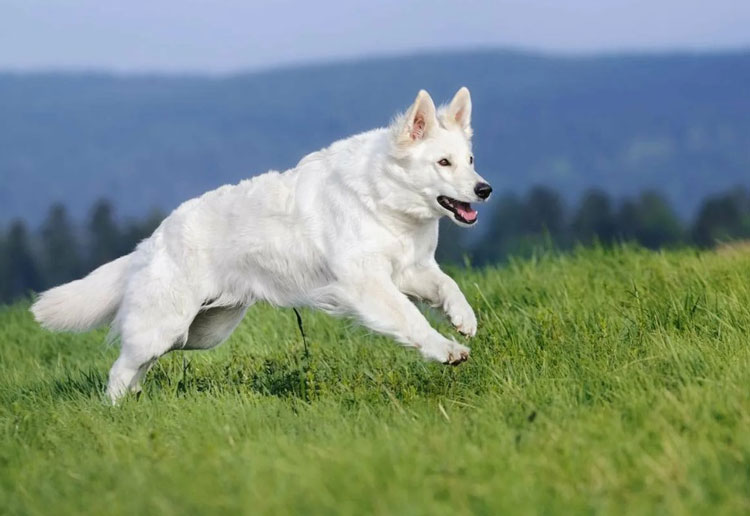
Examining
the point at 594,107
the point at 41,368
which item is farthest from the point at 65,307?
the point at 594,107

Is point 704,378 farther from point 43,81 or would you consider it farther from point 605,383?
point 43,81

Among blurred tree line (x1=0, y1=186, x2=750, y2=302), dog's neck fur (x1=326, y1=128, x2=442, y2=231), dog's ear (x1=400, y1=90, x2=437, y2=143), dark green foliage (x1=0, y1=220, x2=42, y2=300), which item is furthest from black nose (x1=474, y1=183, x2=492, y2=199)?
dark green foliage (x1=0, y1=220, x2=42, y2=300)

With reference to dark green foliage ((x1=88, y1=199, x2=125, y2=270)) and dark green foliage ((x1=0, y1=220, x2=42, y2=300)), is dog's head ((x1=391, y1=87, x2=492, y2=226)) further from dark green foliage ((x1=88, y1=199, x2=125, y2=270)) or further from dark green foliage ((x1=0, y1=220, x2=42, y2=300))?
dark green foliage ((x1=88, y1=199, x2=125, y2=270))

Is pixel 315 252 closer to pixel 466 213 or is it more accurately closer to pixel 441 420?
pixel 466 213

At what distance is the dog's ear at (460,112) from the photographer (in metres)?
6.32

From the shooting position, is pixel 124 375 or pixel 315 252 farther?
pixel 124 375

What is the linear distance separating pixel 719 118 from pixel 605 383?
110 m

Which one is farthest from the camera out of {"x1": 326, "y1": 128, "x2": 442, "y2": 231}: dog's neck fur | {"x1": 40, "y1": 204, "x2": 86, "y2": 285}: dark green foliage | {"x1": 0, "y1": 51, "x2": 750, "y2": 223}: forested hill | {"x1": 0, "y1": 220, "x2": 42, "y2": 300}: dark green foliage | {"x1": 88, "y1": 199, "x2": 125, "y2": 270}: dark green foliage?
{"x1": 0, "y1": 51, "x2": 750, "y2": 223}: forested hill

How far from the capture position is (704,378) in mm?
4875

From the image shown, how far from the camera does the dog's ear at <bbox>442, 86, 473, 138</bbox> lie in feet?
20.7

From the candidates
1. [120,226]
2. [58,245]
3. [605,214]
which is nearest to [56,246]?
[58,245]

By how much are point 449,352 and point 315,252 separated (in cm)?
118

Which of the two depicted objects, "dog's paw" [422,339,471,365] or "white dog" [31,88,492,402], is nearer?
"dog's paw" [422,339,471,365]

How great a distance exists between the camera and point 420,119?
611 cm
